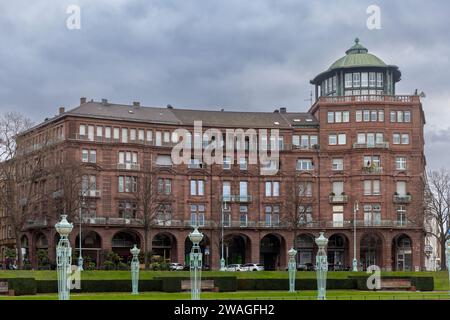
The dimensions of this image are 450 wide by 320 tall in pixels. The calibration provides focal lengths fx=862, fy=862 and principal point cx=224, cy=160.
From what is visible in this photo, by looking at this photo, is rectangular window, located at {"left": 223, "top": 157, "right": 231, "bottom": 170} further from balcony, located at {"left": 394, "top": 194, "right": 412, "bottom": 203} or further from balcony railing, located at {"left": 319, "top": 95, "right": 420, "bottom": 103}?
balcony, located at {"left": 394, "top": 194, "right": 412, "bottom": 203}

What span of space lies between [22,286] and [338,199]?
68621 mm

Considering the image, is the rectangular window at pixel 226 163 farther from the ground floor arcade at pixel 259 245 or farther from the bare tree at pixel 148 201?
the bare tree at pixel 148 201

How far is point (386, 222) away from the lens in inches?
4729

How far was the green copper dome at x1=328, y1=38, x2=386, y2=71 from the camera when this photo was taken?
12594cm

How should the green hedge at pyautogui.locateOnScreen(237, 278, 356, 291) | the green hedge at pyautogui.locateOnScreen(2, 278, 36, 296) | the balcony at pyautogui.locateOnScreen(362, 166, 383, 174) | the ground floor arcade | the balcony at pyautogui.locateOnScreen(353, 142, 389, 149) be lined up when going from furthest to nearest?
the balcony at pyautogui.locateOnScreen(353, 142, 389, 149), the balcony at pyautogui.locateOnScreen(362, 166, 383, 174), the ground floor arcade, the green hedge at pyautogui.locateOnScreen(237, 278, 356, 291), the green hedge at pyautogui.locateOnScreen(2, 278, 36, 296)

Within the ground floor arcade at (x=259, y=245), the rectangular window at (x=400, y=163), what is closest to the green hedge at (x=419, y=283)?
the ground floor arcade at (x=259, y=245)

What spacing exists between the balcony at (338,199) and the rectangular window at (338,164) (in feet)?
13.7

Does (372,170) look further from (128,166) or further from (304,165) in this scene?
(128,166)

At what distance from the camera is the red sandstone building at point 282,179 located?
11769 cm

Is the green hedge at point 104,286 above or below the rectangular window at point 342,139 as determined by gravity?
below

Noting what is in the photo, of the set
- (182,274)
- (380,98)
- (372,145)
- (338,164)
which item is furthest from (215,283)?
(380,98)

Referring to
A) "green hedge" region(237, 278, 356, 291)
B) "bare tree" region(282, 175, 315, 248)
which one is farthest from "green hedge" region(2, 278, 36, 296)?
"bare tree" region(282, 175, 315, 248)

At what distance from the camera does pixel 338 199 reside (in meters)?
123

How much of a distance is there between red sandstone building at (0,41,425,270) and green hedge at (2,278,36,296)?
52480 mm
